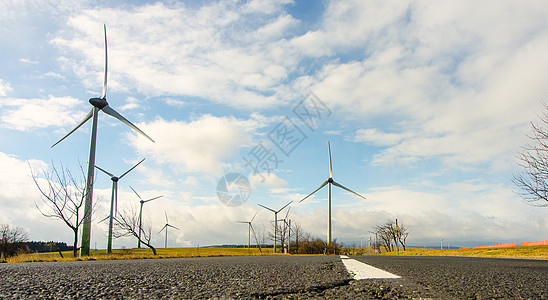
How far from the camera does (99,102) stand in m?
31.0

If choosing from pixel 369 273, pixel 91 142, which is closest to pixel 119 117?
pixel 91 142

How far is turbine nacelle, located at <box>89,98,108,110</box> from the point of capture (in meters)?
30.7

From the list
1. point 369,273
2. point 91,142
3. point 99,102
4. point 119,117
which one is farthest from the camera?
point 119,117

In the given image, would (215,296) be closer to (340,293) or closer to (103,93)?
(340,293)

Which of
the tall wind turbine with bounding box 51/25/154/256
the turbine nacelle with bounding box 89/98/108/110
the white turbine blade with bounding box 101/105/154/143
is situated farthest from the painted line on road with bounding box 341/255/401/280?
the turbine nacelle with bounding box 89/98/108/110

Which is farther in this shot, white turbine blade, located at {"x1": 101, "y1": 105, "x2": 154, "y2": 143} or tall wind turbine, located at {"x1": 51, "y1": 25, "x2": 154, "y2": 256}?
white turbine blade, located at {"x1": 101, "y1": 105, "x2": 154, "y2": 143}

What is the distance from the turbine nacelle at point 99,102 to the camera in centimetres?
3073

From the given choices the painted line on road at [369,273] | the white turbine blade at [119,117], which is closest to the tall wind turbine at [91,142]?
the white turbine blade at [119,117]

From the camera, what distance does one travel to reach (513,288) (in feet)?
11.0

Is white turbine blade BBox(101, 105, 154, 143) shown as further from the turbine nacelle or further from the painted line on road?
the painted line on road

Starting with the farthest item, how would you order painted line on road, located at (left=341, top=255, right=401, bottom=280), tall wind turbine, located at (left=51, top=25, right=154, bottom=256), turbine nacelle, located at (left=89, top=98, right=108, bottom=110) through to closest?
turbine nacelle, located at (left=89, top=98, right=108, bottom=110)
tall wind turbine, located at (left=51, top=25, right=154, bottom=256)
painted line on road, located at (left=341, top=255, right=401, bottom=280)

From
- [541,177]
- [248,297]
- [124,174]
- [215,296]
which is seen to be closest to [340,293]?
[248,297]

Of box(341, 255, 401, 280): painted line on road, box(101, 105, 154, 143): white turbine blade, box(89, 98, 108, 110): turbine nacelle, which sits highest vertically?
box(89, 98, 108, 110): turbine nacelle

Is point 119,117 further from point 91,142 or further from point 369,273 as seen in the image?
point 369,273
